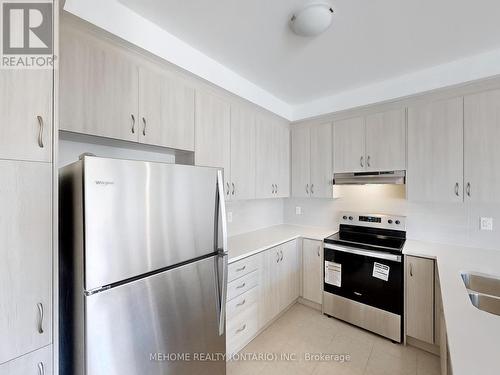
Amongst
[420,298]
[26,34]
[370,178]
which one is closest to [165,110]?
[26,34]

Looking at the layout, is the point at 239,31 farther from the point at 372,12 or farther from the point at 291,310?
the point at 291,310

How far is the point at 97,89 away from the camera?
4.48 ft

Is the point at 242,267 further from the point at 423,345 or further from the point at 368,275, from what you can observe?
the point at 423,345

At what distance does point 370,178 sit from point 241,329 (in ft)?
6.55

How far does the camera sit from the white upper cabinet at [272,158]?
106 inches

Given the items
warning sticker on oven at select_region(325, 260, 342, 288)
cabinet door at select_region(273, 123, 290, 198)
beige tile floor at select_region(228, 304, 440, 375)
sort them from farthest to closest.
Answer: cabinet door at select_region(273, 123, 290, 198), warning sticker on oven at select_region(325, 260, 342, 288), beige tile floor at select_region(228, 304, 440, 375)

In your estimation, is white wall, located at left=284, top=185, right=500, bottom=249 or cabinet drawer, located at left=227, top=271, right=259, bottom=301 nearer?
cabinet drawer, located at left=227, top=271, right=259, bottom=301

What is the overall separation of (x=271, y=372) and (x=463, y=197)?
2232mm

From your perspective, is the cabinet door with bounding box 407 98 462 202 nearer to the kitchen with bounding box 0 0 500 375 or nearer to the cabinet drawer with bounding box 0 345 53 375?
the kitchen with bounding box 0 0 500 375

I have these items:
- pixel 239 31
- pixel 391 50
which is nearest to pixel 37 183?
pixel 239 31

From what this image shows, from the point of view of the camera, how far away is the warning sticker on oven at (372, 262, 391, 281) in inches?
86.0

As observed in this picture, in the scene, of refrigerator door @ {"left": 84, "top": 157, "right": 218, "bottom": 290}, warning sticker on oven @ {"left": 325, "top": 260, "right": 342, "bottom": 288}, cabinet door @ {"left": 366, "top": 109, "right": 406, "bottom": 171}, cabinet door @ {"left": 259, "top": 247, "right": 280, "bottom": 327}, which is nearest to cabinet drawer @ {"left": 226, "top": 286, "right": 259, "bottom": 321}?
cabinet door @ {"left": 259, "top": 247, "right": 280, "bottom": 327}

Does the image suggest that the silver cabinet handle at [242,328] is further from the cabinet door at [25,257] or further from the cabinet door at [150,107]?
the cabinet door at [150,107]

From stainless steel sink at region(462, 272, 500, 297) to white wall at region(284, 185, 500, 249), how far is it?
0.80 meters
